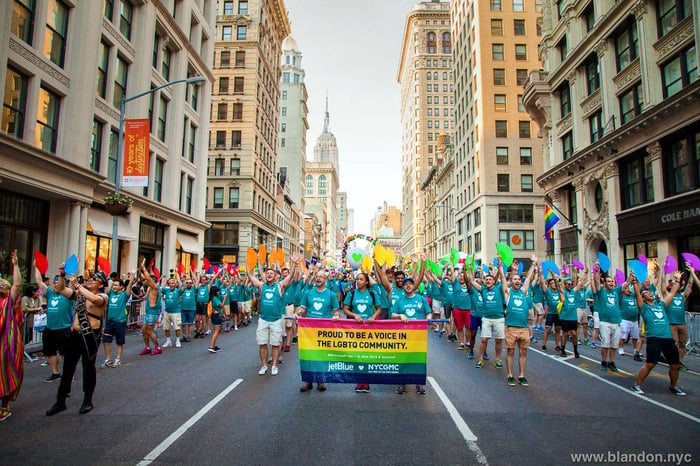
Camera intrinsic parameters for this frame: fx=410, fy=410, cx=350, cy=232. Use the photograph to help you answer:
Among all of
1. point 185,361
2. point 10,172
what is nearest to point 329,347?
point 185,361

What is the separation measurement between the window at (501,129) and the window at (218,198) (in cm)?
2980

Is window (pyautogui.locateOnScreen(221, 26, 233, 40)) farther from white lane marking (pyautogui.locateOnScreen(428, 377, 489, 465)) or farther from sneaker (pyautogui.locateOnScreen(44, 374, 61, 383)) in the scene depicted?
white lane marking (pyautogui.locateOnScreen(428, 377, 489, 465))

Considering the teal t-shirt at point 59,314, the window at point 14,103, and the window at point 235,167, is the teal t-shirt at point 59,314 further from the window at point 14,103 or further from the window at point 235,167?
the window at point 235,167

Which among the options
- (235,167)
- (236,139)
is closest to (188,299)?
(235,167)

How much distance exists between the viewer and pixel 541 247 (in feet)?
137

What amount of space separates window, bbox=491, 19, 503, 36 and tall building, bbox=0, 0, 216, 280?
103 feet

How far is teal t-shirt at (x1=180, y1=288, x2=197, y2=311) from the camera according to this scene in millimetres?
12875

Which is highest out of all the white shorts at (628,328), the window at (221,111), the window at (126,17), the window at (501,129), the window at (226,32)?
the window at (226,32)

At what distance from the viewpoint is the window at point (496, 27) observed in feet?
148

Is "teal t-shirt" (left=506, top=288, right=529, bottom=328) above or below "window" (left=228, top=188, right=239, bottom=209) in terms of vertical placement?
below

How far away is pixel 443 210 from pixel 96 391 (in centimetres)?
6053

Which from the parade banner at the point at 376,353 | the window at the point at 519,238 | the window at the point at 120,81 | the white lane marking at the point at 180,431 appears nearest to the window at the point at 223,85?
the window at the point at 120,81

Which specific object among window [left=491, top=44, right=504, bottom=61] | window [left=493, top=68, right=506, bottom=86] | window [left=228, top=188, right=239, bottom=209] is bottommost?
window [left=228, top=188, right=239, bottom=209]

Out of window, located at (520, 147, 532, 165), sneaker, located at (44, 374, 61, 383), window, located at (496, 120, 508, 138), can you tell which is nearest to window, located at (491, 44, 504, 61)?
window, located at (496, 120, 508, 138)
